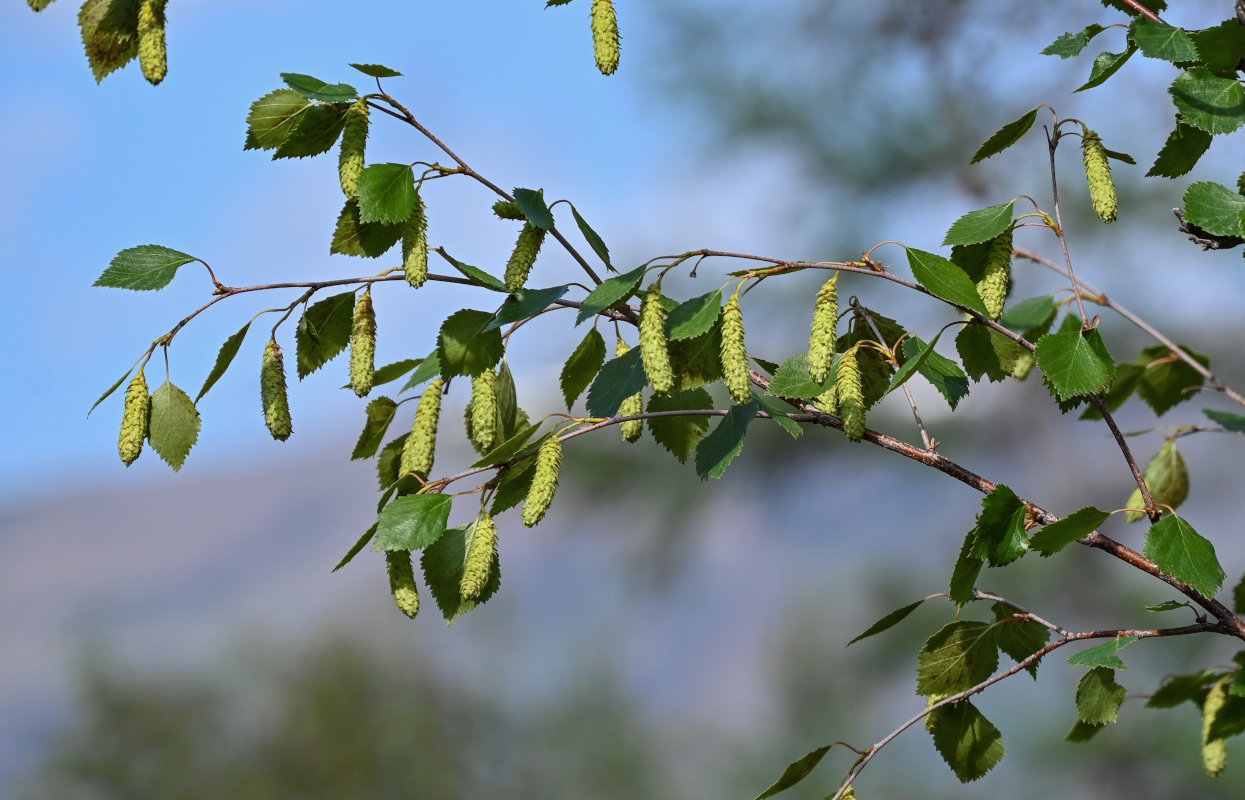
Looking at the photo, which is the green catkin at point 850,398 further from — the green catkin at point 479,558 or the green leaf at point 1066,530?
the green catkin at point 479,558

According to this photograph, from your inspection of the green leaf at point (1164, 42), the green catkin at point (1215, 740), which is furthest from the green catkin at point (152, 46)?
the green catkin at point (1215, 740)

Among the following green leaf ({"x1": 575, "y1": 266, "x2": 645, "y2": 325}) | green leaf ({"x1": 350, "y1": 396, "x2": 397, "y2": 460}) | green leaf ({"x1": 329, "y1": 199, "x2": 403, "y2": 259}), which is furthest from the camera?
green leaf ({"x1": 350, "y1": 396, "x2": 397, "y2": 460})

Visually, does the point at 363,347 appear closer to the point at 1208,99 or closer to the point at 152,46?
the point at 152,46

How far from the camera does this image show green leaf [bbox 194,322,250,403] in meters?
0.83

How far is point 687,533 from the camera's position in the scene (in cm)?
442

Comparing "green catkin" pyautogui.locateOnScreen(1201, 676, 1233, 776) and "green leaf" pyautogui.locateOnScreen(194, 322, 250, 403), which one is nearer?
"green leaf" pyautogui.locateOnScreen(194, 322, 250, 403)

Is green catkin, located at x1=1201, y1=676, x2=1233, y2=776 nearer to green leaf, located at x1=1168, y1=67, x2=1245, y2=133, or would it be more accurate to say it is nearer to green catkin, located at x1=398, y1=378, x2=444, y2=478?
green leaf, located at x1=1168, y1=67, x2=1245, y2=133

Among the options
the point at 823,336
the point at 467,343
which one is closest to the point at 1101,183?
the point at 823,336

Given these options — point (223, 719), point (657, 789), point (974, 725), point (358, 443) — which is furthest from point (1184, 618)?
point (223, 719)

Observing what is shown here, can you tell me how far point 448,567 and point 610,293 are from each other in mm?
232

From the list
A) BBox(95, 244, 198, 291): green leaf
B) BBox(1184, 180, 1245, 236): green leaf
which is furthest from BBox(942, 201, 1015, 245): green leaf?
BBox(95, 244, 198, 291): green leaf

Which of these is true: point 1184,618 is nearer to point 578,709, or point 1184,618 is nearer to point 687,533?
point 687,533

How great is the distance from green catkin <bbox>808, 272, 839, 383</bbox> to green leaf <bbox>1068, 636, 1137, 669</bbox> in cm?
26

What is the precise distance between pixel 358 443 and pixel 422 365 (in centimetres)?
12
